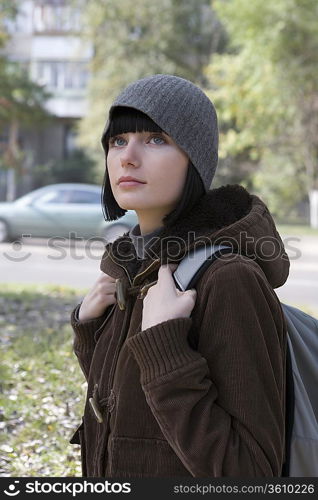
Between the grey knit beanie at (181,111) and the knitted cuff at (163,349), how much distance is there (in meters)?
0.43

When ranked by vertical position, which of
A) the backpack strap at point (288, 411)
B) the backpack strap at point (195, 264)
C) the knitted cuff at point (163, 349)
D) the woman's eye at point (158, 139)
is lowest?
the backpack strap at point (288, 411)

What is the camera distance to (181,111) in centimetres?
167

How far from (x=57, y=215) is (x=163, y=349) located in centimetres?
1486

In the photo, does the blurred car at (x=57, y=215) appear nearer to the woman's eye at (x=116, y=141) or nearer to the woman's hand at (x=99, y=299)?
the woman's hand at (x=99, y=299)

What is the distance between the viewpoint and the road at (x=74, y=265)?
10.1m

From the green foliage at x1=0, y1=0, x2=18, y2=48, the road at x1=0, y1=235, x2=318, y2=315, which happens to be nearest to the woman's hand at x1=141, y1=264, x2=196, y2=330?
the road at x1=0, y1=235, x2=318, y2=315

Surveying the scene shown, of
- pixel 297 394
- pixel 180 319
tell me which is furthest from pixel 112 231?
pixel 180 319

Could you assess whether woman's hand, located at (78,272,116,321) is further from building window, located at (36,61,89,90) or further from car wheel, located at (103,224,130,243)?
building window, located at (36,61,89,90)

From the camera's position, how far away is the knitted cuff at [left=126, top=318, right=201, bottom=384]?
1.46 meters

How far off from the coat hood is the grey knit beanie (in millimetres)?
81

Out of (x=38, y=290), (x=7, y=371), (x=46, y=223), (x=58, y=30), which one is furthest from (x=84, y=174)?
(x=7, y=371)

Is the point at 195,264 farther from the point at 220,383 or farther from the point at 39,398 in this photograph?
the point at 39,398

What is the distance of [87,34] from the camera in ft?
89.9

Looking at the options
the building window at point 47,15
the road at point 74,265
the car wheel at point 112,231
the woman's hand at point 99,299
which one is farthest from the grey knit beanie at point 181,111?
the building window at point 47,15
